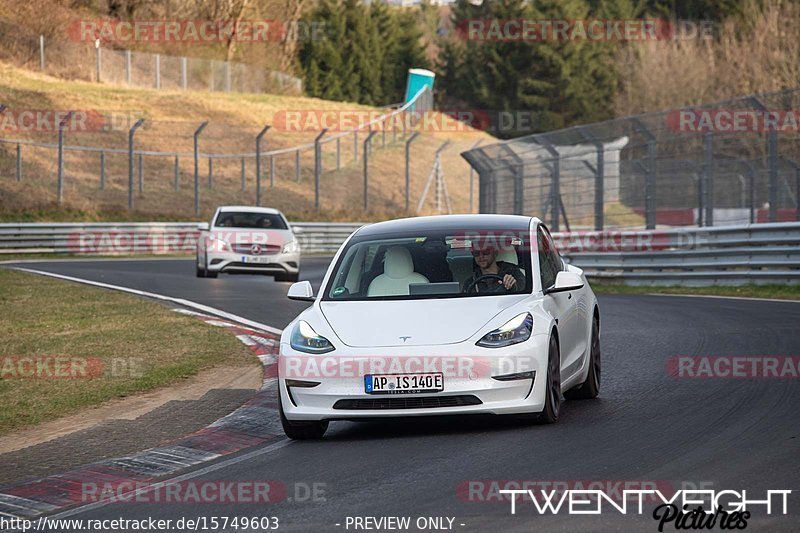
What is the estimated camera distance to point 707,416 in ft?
28.4

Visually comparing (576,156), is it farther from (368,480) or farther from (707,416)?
(368,480)

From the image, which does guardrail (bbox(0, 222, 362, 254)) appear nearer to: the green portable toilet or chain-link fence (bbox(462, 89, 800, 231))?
chain-link fence (bbox(462, 89, 800, 231))

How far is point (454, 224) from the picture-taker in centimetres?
973

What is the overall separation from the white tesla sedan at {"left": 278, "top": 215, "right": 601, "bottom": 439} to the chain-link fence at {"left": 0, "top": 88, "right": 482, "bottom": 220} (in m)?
32.3

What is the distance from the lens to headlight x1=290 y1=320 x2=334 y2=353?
848 centimetres

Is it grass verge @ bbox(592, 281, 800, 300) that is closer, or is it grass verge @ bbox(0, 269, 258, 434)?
grass verge @ bbox(0, 269, 258, 434)

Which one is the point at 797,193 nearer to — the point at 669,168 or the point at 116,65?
the point at 669,168

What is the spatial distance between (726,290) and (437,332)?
1401 centimetres

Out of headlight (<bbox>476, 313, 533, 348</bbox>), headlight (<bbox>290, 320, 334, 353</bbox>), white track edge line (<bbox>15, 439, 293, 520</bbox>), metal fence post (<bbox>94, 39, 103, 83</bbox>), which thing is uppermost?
metal fence post (<bbox>94, 39, 103, 83</bbox>)

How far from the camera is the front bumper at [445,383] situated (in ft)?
27.0

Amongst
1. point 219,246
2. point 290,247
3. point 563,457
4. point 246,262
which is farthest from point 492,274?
point 290,247

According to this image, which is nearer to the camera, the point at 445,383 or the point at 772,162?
the point at 445,383

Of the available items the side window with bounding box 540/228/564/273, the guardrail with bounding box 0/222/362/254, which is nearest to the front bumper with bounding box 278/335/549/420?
the side window with bounding box 540/228/564/273

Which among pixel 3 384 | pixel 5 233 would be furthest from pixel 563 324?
pixel 5 233
